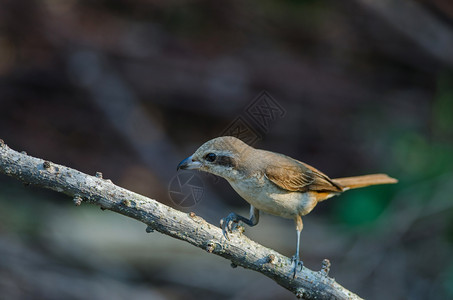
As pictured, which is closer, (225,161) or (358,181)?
(225,161)

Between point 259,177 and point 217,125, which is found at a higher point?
point 217,125

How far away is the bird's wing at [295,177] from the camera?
3.68 metres

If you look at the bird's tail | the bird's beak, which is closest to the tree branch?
the bird's beak

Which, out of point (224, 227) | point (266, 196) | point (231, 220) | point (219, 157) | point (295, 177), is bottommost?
point (224, 227)

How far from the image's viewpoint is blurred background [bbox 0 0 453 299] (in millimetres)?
6340

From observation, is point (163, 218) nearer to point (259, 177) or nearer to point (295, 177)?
point (259, 177)

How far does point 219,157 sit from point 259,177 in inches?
14.7

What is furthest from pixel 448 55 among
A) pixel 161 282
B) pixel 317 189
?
pixel 161 282

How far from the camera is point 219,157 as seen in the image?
3.41 metres

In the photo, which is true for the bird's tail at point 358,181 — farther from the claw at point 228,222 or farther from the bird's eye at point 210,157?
the bird's eye at point 210,157

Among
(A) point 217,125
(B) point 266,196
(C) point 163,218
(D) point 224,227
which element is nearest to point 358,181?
(B) point 266,196

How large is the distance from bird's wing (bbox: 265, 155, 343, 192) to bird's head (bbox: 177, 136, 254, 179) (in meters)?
0.29

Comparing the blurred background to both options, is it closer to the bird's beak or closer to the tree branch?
the bird's beak

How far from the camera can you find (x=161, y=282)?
6340 mm
